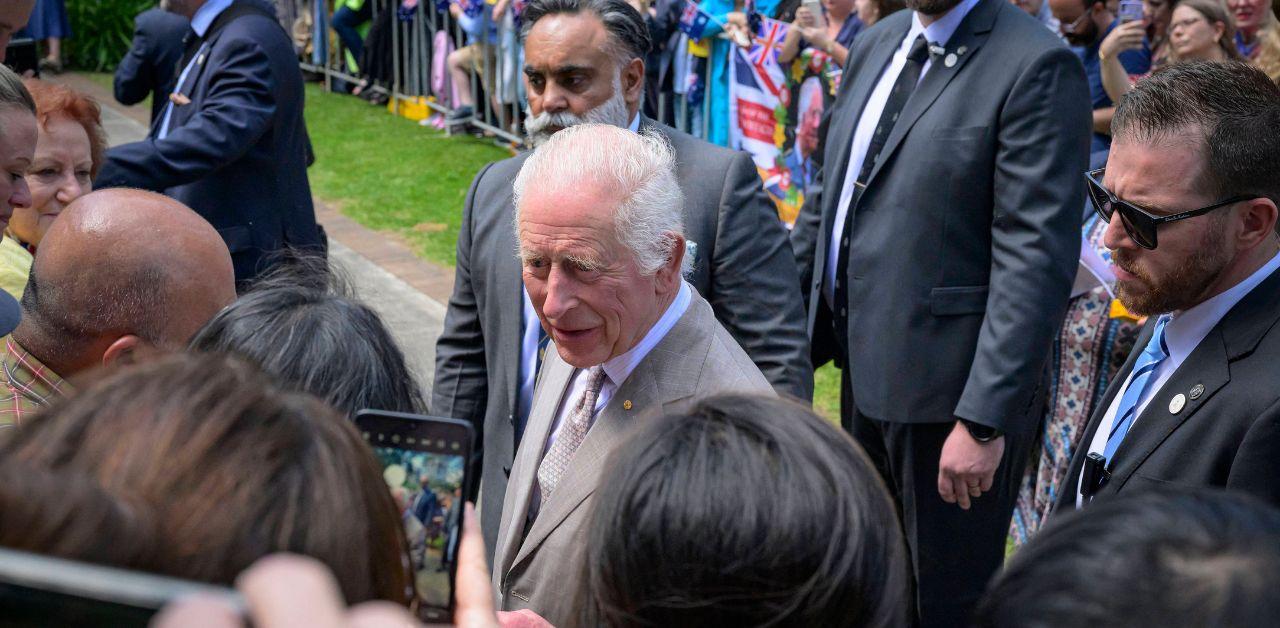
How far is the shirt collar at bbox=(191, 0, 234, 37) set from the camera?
4535 millimetres

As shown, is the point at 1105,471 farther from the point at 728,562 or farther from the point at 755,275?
the point at 728,562

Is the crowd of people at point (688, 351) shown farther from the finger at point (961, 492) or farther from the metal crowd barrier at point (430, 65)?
the metal crowd barrier at point (430, 65)

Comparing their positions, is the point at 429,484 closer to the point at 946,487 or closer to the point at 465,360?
the point at 465,360

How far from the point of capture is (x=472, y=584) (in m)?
1.41

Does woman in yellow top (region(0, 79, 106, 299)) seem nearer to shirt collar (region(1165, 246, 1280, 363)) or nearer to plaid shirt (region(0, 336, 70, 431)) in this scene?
plaid shirt (region(0, 336, 70, 431))

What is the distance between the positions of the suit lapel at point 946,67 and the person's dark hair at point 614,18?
2.54ft

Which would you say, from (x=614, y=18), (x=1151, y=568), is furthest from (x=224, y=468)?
(x=614, y=18)

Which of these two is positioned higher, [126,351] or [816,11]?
[126,351]

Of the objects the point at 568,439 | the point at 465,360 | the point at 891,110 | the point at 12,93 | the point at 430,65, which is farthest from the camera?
the point at 430,65

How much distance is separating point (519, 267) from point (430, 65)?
10.4 metres

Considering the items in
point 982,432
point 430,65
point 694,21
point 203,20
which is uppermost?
point 203,20

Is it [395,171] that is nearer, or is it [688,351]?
[688,351]

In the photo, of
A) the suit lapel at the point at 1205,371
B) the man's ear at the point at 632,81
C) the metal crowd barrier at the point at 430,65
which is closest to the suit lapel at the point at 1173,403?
the suit lapel at the point at 1205,371

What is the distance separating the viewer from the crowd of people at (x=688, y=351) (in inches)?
40.5
